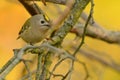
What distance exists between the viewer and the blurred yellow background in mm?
2008

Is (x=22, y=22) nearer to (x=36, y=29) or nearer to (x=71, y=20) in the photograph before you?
(x=36, y=29)

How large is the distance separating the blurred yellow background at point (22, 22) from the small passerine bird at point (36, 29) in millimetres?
462

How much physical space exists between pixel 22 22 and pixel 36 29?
117 cm

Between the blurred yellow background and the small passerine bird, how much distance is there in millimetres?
462

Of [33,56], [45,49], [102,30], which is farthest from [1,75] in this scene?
[102,30]

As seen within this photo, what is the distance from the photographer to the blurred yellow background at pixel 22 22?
2.01 metres

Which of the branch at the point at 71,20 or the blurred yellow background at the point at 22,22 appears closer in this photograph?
the branch at the point at 71,20

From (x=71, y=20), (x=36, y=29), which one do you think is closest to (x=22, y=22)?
(x=36, y=29)

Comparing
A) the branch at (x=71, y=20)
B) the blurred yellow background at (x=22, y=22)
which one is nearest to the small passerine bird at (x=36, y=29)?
the branch at (x=71, y=20)

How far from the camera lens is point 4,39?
2430 mm

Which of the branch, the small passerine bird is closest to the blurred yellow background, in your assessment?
the small passerine bird

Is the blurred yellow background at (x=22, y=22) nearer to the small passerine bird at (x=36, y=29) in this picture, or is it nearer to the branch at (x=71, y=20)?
the small passerine bird at (x=36, y=29)

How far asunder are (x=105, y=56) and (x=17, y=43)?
77cm

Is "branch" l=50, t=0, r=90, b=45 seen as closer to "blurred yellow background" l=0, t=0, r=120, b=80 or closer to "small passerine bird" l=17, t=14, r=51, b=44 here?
"small passerine bird" l=17, t=14, r=51, b=44
